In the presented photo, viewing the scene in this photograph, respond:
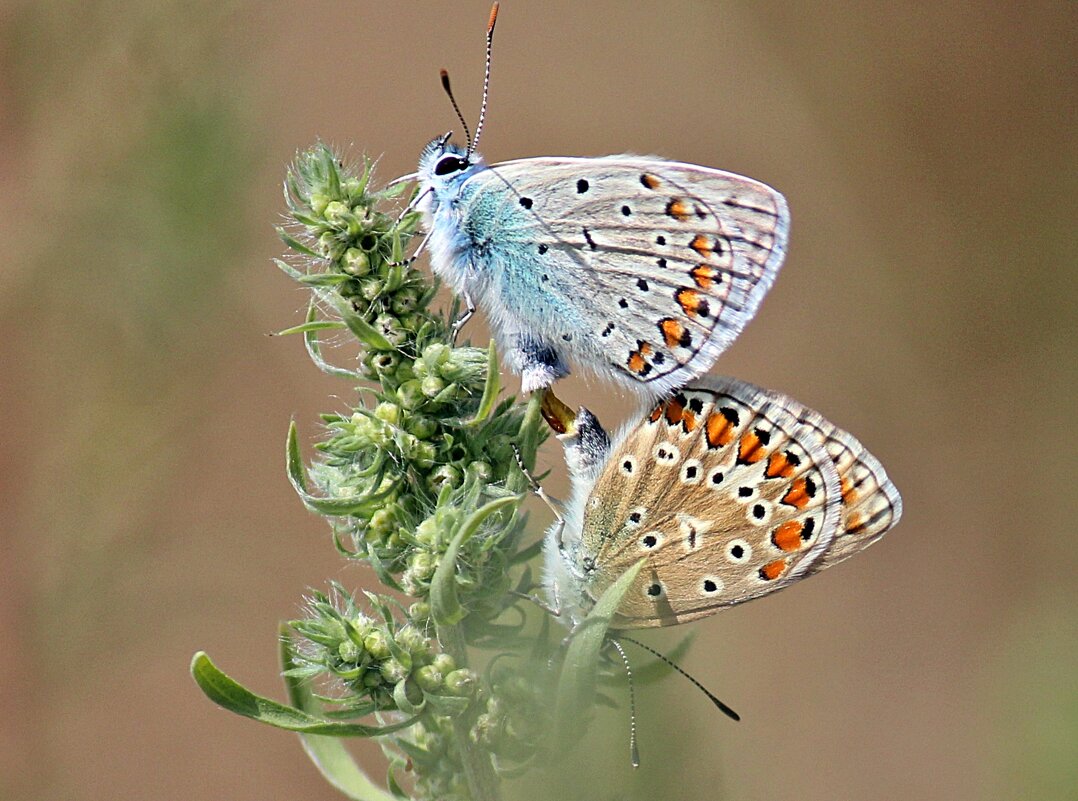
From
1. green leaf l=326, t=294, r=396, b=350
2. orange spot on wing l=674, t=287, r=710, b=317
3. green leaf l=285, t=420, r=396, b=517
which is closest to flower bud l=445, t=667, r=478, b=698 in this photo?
green leaf l=285, t=420, r=396, b=517

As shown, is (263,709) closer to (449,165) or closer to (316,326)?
(316,326)

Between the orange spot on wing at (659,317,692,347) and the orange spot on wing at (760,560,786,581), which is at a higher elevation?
the orange spot on wing at (659,317,692,347)

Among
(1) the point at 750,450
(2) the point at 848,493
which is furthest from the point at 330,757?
(2) the point at 848,493

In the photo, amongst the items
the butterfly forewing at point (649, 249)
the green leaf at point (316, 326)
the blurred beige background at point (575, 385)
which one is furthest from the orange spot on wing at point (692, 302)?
the blurred beige background at point (575, 385)

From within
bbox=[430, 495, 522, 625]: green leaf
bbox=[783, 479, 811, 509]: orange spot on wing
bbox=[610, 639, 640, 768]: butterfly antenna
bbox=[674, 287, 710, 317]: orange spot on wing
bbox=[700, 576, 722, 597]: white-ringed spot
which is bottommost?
bbox=[610, 639, 640, 768]: butterfly antenna

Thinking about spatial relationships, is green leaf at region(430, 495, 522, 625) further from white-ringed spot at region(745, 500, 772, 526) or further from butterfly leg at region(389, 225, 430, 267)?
white-ringed spot at region(745, 500, 772, 526)

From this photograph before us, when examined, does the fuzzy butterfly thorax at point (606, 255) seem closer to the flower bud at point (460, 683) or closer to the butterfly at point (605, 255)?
the butterfly at point (605, 255)

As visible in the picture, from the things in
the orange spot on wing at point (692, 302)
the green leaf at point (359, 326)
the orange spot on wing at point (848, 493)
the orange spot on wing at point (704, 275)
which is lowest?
the orange spot on wing at point (848, 493)
